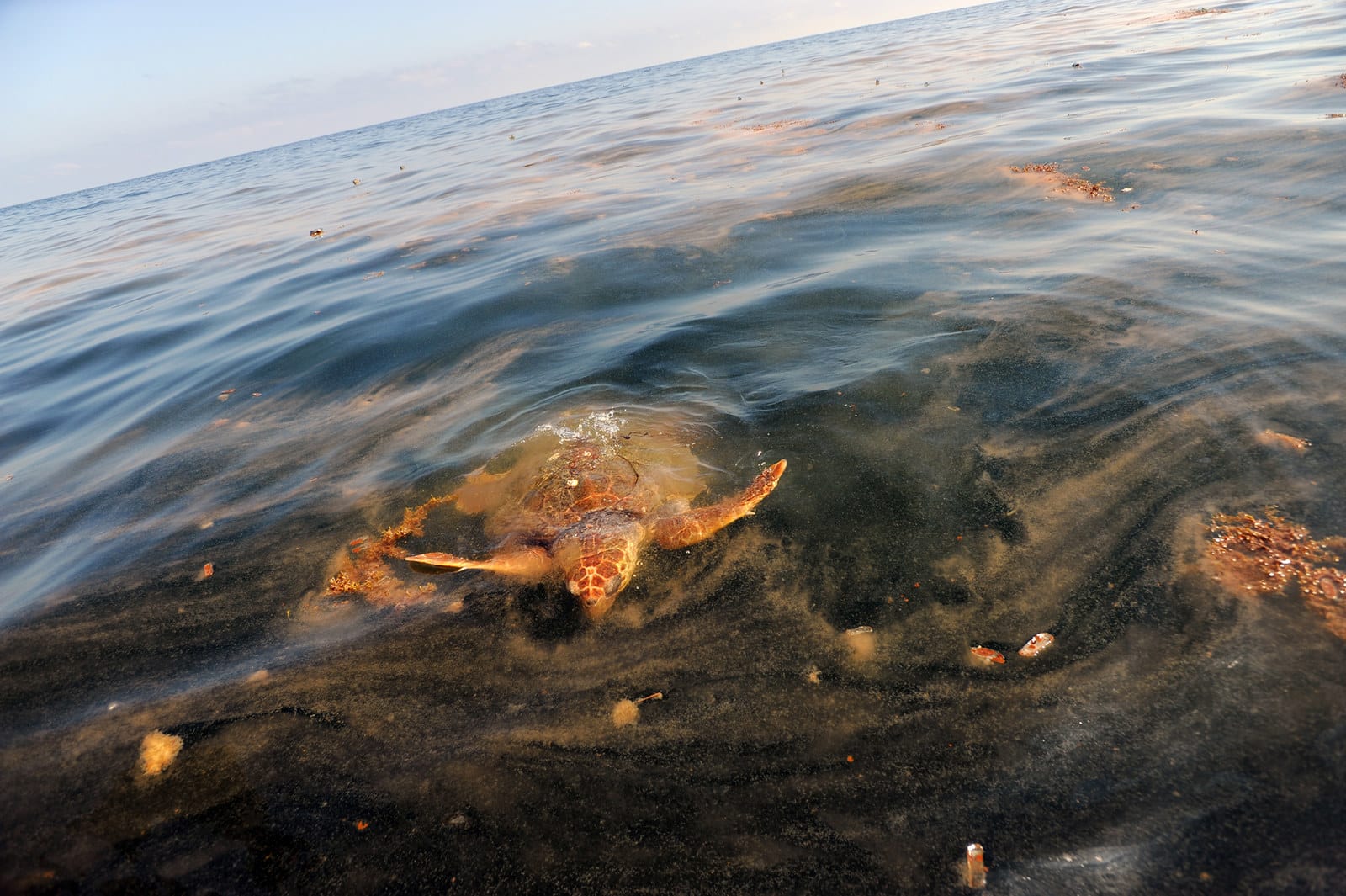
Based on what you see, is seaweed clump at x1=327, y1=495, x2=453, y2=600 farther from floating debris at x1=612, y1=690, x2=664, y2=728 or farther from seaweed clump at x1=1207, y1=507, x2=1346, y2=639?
seaweed clump at x1=1207, y1=507, x2=1346, y2=639

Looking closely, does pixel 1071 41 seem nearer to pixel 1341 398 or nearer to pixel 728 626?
pixel 1341 398

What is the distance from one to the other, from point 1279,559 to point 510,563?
15.4ft

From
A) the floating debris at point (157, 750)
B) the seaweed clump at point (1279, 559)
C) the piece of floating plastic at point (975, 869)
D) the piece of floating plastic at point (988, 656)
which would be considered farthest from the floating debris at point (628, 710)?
the seaweed clump at point (1279, 559)

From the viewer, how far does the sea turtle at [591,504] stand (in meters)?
4.20

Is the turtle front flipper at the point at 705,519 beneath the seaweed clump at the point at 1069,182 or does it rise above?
beneath

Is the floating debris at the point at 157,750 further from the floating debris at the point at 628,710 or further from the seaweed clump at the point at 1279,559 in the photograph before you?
the seaweed clump at the point at 1279,559

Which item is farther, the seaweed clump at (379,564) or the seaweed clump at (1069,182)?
the seaweed clump at (1069,182)

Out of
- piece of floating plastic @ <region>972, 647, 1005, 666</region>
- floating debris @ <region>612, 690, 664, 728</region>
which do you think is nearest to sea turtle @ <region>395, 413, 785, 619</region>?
floating debris @ <region>612, 690, 664, 728</region>

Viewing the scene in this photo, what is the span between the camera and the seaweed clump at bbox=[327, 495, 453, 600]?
14.1ft

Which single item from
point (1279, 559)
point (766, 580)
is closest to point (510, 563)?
point (766, 580)

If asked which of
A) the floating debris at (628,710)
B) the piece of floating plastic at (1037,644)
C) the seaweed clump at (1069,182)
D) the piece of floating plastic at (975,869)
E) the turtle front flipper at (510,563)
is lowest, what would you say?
the piece of floating plastic at (975,869)

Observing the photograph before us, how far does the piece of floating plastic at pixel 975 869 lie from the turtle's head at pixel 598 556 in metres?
2.36

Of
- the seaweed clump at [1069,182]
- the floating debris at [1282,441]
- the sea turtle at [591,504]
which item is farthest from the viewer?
the seaweed clump at [1069,182]

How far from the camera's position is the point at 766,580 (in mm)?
3875
